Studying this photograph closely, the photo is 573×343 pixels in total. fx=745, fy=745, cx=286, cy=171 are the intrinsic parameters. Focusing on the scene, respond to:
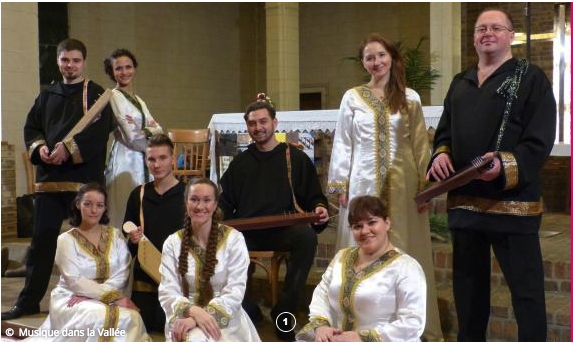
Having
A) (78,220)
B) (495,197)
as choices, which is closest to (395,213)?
(495,197)

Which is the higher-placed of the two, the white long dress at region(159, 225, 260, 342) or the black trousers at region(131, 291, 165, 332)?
the white long dress at region(159, 225, 260, 342)

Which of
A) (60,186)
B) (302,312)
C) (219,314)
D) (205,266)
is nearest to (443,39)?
(302,312)

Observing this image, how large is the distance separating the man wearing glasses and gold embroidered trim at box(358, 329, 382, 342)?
57cm

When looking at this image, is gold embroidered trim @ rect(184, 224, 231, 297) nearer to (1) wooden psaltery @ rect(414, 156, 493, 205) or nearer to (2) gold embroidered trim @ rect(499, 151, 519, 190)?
(1) wooden psaltery @ rect(414, 156, 493, 205)

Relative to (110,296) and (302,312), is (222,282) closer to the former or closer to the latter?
(110,296)

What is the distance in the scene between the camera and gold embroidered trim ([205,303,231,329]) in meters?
3.10

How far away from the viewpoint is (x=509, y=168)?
2.84 m

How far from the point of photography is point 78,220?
3.82 metres

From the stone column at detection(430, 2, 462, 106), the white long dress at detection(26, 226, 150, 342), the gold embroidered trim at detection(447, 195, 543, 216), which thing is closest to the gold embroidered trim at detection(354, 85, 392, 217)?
the gold embroidered trim at detection(447, 195, 543, 216)

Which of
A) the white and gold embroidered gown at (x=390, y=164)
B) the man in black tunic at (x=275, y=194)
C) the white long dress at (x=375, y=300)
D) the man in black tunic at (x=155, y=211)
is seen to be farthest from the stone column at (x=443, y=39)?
the white long dress at (x=375, y=300)

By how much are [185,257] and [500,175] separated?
1.37 metres

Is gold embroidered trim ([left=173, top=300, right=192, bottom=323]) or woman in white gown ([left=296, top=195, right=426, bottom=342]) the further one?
gold embroidered trim ([left=173, top=300, right=192, bottom=323])

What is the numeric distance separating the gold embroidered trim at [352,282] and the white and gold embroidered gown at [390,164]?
859 mm

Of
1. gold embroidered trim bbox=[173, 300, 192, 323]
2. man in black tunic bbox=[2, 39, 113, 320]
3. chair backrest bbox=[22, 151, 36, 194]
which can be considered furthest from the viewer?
chair backrest bbox=[22, 151, 36, 194]
